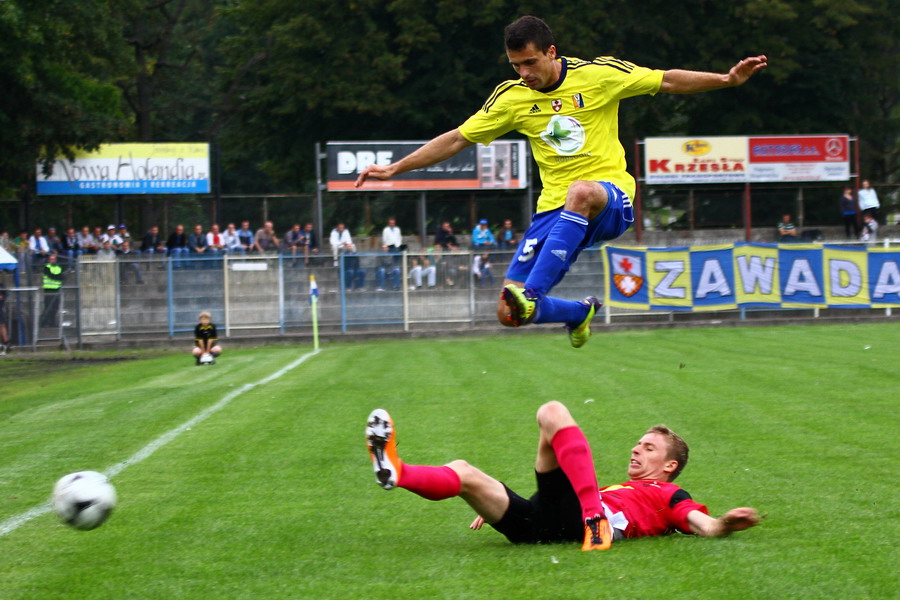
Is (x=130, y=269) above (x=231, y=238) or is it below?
below

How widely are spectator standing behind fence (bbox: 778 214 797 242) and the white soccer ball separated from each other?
27735 millimetres

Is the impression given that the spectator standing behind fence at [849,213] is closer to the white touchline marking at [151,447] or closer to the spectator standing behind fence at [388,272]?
the spectator standing behind fence at [388,272]

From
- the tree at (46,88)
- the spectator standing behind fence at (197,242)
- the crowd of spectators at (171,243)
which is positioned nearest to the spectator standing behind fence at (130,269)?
the crowd of spectators at (171,243)

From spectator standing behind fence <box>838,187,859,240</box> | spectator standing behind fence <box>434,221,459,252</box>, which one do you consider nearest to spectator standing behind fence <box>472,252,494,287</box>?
spectator standing behind fence <box>434,221,459,252</box>

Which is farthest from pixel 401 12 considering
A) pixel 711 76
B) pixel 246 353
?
pixel 711 76

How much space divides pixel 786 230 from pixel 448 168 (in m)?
10.5

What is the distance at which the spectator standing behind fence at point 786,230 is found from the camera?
100 ft

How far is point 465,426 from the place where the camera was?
1005 centimetres

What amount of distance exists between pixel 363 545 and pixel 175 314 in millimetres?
23291

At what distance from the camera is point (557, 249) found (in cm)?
671

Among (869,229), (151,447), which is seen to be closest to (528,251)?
(151,447)

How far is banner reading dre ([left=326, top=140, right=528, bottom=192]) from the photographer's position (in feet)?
103

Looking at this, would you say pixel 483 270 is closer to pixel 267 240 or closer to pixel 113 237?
pixel 267 240

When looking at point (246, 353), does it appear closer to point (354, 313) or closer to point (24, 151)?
point (354, 313)
